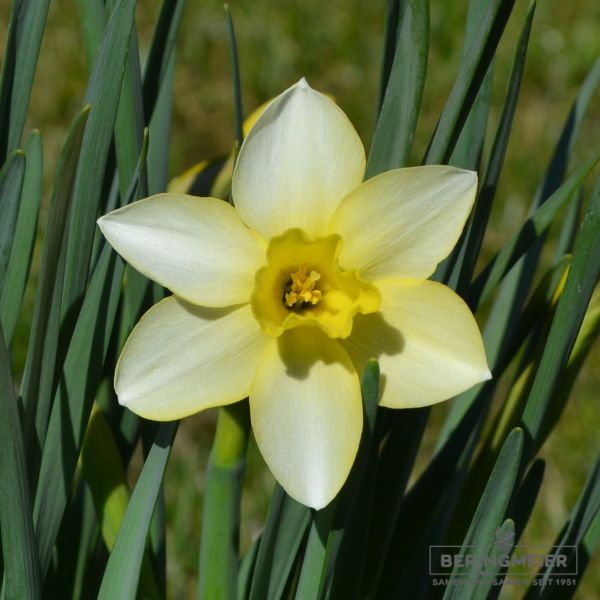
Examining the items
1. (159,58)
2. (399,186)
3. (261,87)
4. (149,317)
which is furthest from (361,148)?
(261,87)

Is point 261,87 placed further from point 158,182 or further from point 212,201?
point 212,201

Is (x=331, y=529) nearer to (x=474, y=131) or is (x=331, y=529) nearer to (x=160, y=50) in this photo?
(x=474, y=131)


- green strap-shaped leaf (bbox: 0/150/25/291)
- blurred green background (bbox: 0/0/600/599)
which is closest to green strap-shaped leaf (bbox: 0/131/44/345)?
green strap-shaped leaf (bbox: 0/150/25/291)

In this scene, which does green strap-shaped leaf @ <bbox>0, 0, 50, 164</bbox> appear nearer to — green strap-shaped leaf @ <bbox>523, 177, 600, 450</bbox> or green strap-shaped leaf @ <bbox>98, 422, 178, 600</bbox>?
green strap-shaped leaf @ <bbox>98, 422, 178, 600</bbox>

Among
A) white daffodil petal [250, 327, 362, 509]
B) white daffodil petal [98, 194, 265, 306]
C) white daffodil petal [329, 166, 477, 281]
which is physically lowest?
white daffodil petal [250, 327, 362, 509]

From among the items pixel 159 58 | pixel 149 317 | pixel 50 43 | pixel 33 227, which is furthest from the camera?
pixel 50 43

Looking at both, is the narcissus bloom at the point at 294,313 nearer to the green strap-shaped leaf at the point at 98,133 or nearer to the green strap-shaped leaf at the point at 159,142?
the green strap-shaped leaf at the point at 98,133
